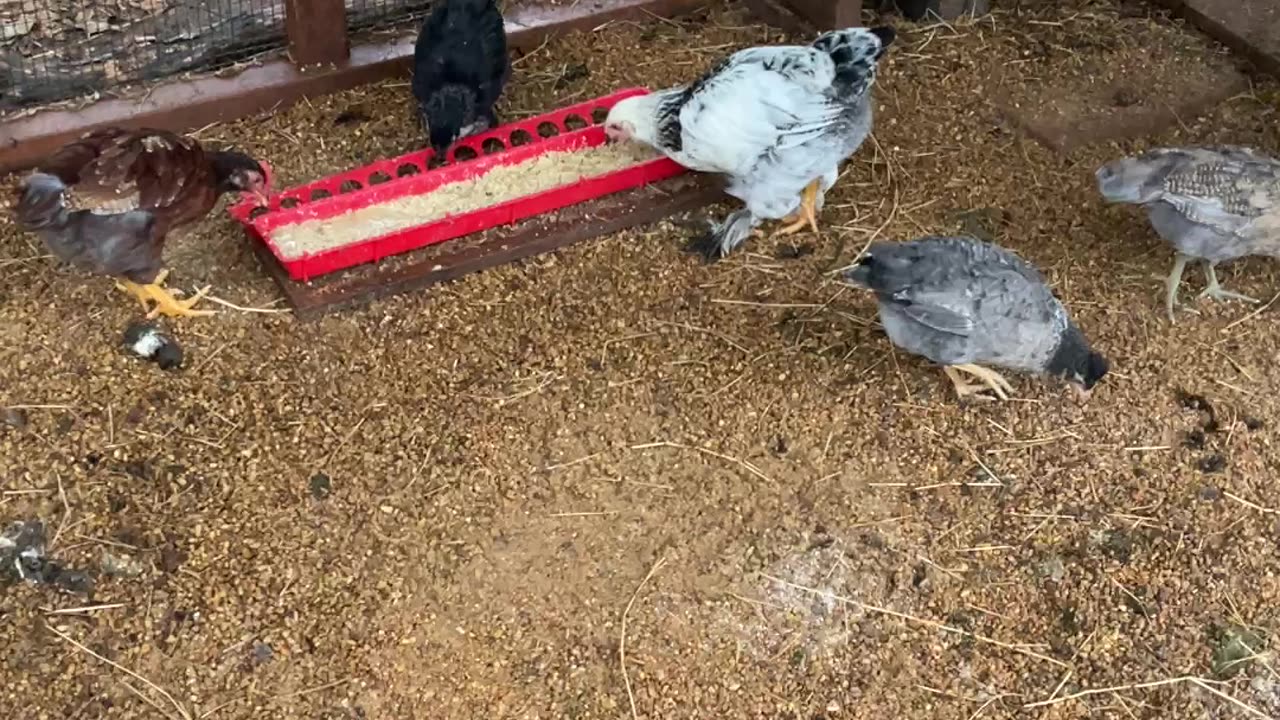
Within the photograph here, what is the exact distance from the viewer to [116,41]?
4.35 metres

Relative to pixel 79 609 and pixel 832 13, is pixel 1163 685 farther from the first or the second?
pixel 832 13

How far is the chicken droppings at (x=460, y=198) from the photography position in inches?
143

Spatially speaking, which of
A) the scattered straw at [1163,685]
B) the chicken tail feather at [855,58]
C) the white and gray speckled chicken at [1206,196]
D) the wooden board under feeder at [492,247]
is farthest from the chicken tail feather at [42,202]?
the white and gray speckled chicken at [1206,196]

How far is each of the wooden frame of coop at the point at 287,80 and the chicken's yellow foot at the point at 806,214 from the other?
1.13 m

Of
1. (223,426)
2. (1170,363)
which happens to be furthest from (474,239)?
(1170,363)

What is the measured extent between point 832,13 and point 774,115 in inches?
54.0

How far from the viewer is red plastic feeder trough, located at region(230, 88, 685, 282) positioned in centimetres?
364

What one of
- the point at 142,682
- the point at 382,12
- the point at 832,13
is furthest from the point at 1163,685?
the point at 382,12

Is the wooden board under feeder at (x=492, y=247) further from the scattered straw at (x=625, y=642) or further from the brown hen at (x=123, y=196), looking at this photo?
the scattered straw at (x=625, y=642)

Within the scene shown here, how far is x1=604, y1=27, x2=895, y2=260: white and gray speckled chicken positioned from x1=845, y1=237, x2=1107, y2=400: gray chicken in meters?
0.53

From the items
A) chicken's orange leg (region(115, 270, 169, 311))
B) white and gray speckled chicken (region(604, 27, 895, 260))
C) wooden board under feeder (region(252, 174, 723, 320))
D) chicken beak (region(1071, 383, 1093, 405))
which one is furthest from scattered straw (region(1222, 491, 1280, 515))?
chicken's orange leg (region(115, 270, 169, 311))

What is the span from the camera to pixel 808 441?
11.2 feet

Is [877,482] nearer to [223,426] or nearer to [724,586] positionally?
[724,586]

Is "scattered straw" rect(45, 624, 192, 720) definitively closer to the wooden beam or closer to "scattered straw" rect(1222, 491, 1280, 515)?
the wooden beam
